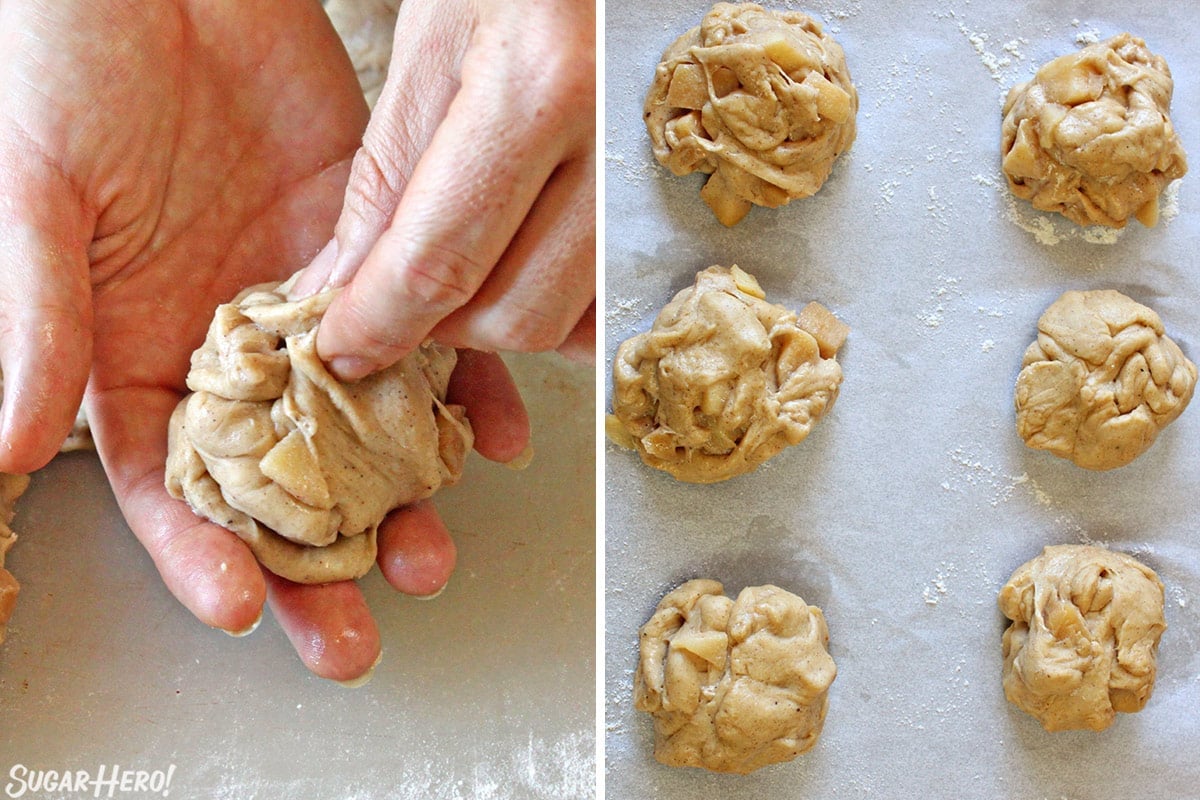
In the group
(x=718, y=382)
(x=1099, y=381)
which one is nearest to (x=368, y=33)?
(x=718, y=382)

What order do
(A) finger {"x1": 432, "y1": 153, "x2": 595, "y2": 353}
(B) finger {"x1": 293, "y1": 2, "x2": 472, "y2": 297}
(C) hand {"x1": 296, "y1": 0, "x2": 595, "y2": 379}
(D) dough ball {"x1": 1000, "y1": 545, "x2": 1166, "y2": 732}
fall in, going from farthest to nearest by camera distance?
(D) dough ball {"x1": 1000, "y1": 545, "x2": 1166, "y2": 732} → (B) finger {"x1": 293, "y1": 2, "x2": 472, "y2": 297} → (A) finger {"x1": 432, "y1": 153, "x2": 595, "y2": 353} → (C) hand {"x1": 296, "y1": 0, "x2": 595, "y2": 379}

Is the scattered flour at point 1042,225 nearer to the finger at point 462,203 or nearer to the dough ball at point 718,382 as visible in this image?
the dough ball at point 718,382

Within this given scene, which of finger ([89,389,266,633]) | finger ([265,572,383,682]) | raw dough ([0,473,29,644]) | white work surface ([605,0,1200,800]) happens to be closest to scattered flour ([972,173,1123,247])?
white work surface ([605,0,1200,800])

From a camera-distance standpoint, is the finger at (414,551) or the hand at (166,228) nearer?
the hand at (166,228)

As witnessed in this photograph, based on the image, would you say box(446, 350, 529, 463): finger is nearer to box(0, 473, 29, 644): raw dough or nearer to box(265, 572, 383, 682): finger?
box(265, 572, 383, 682): finger

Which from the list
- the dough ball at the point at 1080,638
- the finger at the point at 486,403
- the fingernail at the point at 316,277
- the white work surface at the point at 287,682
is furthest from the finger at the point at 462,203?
the dough ball at the point at 1080,638

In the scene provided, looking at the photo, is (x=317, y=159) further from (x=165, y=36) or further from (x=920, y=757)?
(x=920, y=757)
